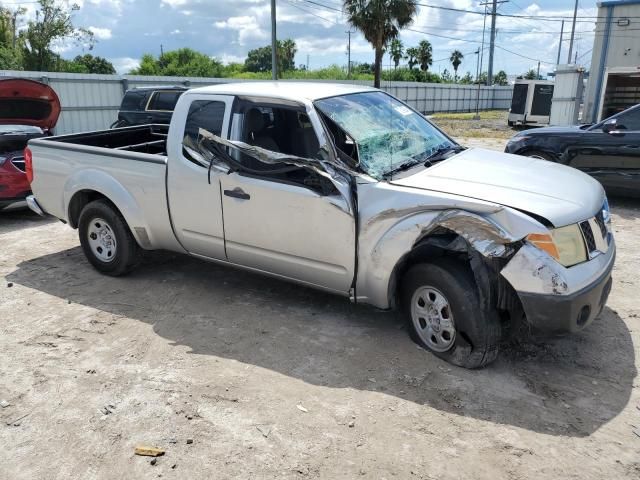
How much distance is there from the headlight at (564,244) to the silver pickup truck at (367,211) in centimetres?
1

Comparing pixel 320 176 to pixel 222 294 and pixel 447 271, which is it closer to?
pixel 447 271

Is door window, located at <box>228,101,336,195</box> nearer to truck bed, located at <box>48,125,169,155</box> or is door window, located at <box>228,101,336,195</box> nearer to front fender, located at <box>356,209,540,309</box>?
front fender, located at <box>356,209,540,309</box>

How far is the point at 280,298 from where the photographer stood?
496 cm

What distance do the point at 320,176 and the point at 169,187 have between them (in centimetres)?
160

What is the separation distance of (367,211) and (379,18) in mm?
25073

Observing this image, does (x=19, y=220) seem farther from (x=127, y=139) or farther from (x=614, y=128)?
(x=614, y=128)

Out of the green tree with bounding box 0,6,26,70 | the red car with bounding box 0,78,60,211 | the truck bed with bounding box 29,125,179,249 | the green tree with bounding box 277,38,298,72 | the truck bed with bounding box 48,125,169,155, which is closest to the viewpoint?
the truck bed with bounding box 29,125,179,249

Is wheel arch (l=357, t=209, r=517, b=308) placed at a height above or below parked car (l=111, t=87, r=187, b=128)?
below

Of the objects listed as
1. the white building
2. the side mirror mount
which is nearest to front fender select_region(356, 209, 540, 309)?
the side mirror mount

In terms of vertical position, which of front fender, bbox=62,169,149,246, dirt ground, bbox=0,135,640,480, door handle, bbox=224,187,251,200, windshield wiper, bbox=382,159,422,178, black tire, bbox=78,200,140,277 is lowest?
dirt ground, bbox=0,135,640,480

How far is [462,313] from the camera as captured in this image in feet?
11.5

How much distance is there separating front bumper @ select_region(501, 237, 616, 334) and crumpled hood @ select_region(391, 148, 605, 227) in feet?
0.94

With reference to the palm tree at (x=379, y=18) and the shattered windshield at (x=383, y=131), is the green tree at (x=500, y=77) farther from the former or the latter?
the shattered windshield at (x=383, y=131)

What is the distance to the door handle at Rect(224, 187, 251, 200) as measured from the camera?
14.2ft
